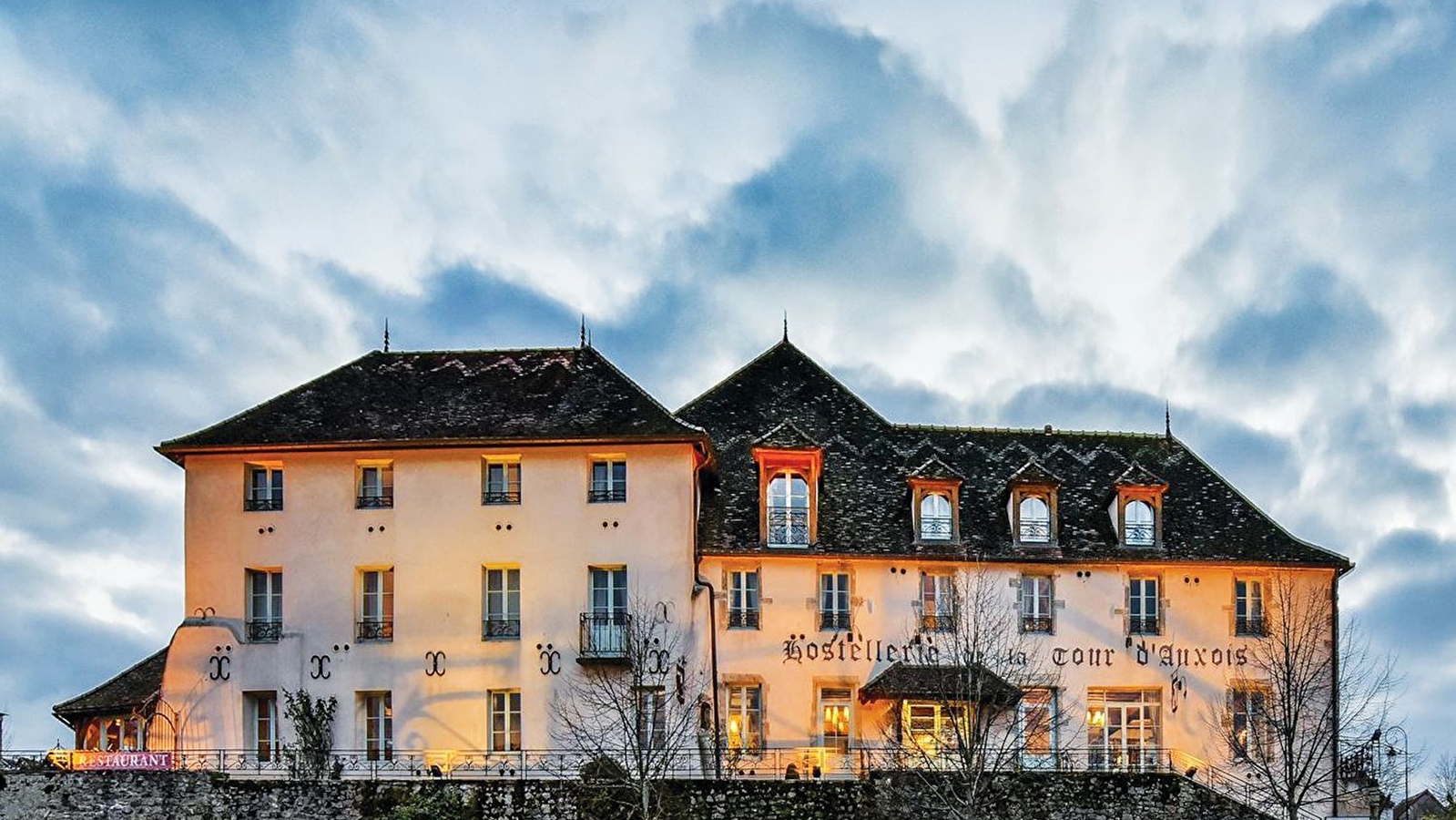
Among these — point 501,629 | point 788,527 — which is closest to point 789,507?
point 788,527

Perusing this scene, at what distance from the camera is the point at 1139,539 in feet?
146

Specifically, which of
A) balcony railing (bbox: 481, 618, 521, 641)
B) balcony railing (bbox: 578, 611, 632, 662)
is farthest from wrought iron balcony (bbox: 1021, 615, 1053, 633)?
balcony railing (bbox: 481, 618, 521, 641)

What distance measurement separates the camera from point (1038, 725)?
4241 centimetres

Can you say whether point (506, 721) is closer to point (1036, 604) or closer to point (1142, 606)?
point (1036, 604)

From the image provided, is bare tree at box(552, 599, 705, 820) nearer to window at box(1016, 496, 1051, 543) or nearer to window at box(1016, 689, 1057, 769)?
window at box(1016, 689, 1057, 769)

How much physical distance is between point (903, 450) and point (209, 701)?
63.0 ft

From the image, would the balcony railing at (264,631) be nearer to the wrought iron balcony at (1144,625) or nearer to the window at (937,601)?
the window at (937,601)

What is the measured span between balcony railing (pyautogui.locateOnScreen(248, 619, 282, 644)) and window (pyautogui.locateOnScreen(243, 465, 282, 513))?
282 centimetres

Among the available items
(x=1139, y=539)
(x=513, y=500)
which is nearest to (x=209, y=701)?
(x=513, y=500)

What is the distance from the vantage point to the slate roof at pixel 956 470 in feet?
144

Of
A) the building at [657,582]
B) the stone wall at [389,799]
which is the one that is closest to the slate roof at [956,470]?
the building at [657,582]

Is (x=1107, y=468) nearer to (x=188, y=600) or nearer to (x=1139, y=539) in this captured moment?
(x=1139, y=539)

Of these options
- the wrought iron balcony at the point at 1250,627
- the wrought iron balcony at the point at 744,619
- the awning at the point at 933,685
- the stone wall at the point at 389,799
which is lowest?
the stone wall at the point at 389,799

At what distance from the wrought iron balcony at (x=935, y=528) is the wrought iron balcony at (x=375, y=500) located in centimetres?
1350
